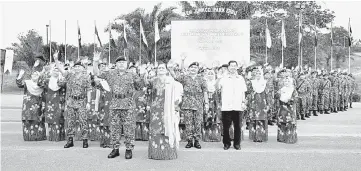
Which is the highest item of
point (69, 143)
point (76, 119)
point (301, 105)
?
point (301, 105)

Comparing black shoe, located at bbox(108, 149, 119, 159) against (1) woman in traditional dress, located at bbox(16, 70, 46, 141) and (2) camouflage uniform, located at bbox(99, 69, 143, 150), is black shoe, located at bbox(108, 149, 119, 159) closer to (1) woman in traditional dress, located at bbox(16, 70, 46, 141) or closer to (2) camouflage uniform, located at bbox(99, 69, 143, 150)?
(2) camouflage uniform, located at bbox(99, 69, 143, 150)

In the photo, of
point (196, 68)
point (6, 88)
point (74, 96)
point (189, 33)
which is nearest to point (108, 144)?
point (74, 96)

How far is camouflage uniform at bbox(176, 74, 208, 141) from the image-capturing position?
26.5ft

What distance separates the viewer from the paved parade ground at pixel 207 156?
20.6 ft

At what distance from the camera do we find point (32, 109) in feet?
28.8

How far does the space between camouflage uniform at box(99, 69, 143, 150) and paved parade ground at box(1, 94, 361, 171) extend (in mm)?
397

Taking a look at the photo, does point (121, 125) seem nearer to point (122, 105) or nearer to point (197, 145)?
point (122, 105)

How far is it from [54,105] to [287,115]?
5018 mm

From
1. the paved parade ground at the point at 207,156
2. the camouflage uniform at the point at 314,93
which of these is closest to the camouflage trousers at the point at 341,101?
the camouflage uniform at the point at 314,93

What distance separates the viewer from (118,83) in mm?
6953

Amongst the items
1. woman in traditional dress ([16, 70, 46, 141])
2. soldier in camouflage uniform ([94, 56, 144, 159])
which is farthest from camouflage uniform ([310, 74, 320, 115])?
woman in traditional dress ([16, 70, 46, 141])

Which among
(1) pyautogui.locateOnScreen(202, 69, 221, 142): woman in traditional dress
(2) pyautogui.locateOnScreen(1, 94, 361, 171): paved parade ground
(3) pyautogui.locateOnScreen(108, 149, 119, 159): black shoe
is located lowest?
(2) pyautogui.locateOnScreen(1, 94, 361, 171): paved parade ground

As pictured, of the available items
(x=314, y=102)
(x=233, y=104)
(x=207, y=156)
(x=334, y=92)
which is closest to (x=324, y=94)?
(x=314, y=102)

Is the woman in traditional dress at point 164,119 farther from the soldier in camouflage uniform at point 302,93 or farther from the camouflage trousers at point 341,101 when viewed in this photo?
the camouflage trousers at point 341,101
